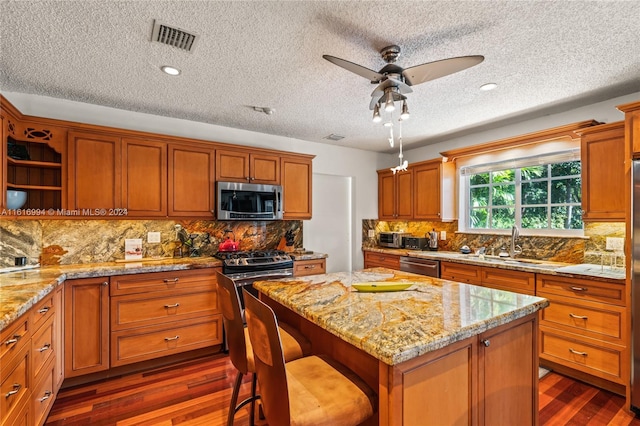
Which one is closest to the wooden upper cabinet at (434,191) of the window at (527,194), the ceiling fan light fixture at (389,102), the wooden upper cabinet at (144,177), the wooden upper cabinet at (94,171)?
the window at (527,194)

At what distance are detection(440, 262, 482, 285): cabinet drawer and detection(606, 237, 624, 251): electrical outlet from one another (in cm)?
116

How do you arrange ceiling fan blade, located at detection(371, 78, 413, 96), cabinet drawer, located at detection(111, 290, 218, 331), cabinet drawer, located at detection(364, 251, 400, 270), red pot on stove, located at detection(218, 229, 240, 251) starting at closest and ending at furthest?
ceiling fan blade, located at detection(371, 78, 413, 96) < cabinet drawer, located at detection(111, 290, 218, 331) < red pot on stove, located at detection(218, 229, 240, 251) < cabinet drawer, located at detection(364, 251, 400, 270)

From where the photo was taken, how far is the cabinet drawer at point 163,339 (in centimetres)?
276

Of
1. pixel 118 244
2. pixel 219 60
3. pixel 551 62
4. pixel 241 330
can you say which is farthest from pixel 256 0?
pixel 118 244

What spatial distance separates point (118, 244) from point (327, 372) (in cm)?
286

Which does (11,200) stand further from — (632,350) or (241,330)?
(632,350)

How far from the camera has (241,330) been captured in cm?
162

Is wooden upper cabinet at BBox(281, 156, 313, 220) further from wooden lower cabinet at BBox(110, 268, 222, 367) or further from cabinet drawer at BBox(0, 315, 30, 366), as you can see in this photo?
cabinet drawer at BBox(0, 315, 30, 366)

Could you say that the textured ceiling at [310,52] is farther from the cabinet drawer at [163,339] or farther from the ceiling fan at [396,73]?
the cabinet drawer at [163,339]

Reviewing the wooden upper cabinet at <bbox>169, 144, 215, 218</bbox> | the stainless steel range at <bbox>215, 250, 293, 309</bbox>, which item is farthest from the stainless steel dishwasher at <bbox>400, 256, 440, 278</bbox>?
the wooden upper cabinet at <bbox>169, 144, 215, 218</bbox>

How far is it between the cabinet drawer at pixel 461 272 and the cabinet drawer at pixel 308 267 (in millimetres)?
1485

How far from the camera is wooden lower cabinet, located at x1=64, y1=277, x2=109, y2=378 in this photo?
2545mm

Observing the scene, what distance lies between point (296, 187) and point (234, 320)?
8.69 ft

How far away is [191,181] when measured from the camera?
340 centimetres
